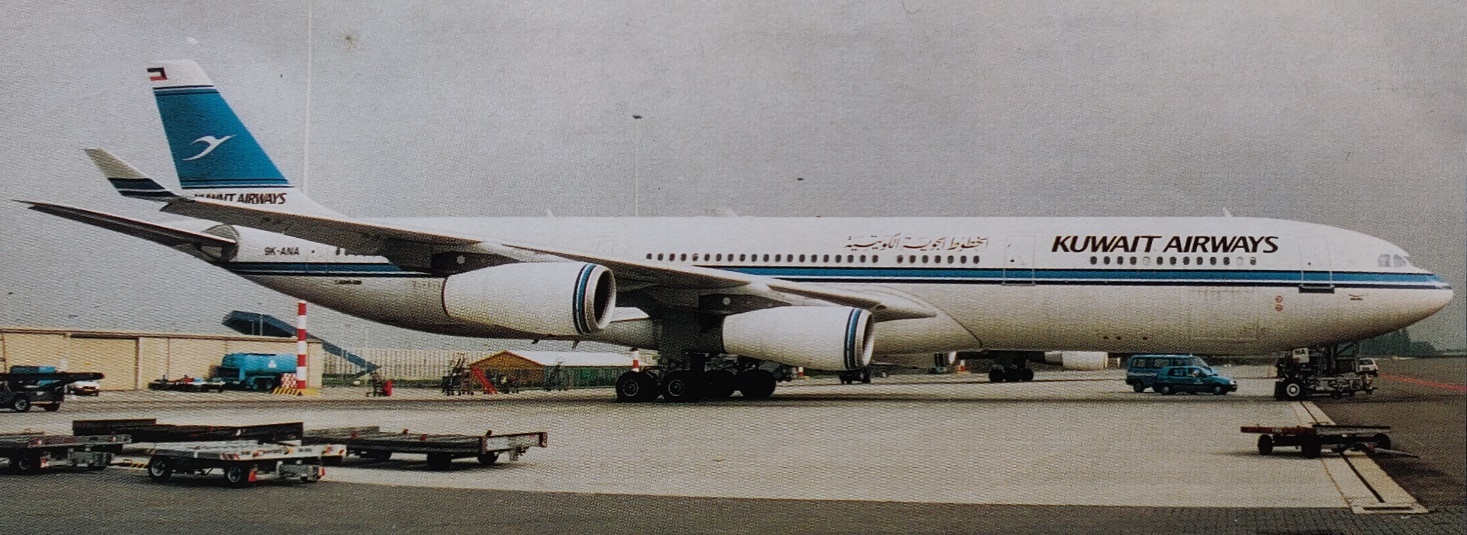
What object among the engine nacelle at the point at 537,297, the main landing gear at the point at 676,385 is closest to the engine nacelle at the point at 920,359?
the main landing gear at the point at 676,385

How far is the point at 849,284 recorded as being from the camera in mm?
21922

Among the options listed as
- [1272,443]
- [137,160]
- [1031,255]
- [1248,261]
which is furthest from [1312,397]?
[137,160]

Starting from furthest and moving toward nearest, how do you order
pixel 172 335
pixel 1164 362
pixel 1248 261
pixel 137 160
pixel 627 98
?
pixel 1164 362
pixel 172 335
pixel 1248 261
pixel 137 160
pixel 627 98

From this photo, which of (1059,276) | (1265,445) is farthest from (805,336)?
(1265,445)

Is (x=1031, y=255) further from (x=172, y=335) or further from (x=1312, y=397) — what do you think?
(x=172, y=335)

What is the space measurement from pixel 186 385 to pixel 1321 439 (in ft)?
88.3

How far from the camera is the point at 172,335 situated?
107 feet

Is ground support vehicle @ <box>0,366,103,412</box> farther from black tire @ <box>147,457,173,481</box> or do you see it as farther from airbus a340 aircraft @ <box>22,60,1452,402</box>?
black tire @ <box>147,457,173,481</box>

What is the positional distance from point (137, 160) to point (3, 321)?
4.78 meters

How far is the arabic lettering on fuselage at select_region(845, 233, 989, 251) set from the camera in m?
21.5

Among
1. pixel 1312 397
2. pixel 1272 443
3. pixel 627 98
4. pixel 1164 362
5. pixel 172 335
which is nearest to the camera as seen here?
pixel 1272 443

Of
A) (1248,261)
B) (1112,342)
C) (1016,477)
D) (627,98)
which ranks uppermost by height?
(627,98)

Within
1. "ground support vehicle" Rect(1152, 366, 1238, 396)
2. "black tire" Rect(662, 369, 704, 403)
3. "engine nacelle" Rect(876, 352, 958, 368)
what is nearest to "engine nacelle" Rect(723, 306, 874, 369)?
"black tire" Rect(662, 369, 704, 403)

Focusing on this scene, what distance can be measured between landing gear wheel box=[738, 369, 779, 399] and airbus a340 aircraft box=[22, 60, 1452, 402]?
0.05 meters
